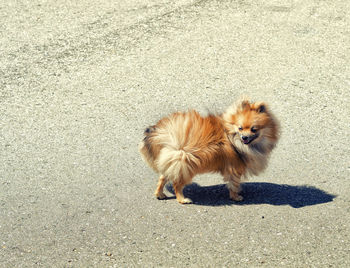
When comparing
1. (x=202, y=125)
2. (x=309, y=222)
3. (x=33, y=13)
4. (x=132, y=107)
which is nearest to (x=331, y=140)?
(x=309, y=222)

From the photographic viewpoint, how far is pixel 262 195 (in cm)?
648

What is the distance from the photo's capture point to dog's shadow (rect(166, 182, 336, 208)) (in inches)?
248

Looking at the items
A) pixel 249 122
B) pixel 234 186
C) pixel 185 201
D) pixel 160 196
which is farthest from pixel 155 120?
pixel 249 122

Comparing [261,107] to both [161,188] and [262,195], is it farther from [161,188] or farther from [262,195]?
[161,188]

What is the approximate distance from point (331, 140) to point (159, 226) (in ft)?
11.3

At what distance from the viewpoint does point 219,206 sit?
6.24 metres

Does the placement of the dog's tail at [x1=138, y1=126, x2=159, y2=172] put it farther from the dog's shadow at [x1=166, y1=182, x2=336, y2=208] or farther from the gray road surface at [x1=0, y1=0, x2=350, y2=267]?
the dog's shadow at [x1=166, y1=182, x2=336, y2=208]

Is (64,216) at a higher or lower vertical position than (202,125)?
lower

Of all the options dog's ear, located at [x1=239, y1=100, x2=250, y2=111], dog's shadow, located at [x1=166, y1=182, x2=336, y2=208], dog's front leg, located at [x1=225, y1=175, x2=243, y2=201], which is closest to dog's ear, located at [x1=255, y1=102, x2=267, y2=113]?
dog's ear, located at [x1=239, y1=100, x2=250, y2=111]

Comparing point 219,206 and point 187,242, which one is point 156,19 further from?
point 187,242

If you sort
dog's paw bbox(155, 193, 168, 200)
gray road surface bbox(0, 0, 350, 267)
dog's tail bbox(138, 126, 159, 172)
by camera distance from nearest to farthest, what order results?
gray road surface bbox(0, 0, 350, 267)
dog's tail bbox(138, 126, 159, 172)
dog's paw bbox(155, 193, 168, 200)

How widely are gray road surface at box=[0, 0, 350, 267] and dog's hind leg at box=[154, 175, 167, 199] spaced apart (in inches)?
4.7

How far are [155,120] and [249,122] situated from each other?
2.79m

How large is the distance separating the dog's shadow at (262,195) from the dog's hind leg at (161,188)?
11.1 inches
